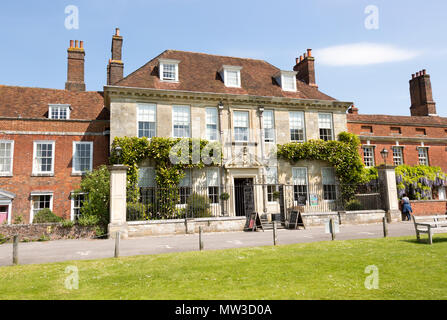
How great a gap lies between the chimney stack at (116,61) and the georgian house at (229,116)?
2.6 inches

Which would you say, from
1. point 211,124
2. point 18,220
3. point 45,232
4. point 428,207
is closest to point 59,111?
point 18,220

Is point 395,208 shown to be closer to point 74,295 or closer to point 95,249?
point 95,249

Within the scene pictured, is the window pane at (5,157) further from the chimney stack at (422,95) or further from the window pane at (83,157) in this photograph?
the chimney stack at (422,95)

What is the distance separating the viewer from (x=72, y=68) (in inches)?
949

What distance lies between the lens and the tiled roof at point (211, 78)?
20.0 m

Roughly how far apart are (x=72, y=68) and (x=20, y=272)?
2018cm

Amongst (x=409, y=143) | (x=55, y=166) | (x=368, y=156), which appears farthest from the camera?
(x=409, y=143)

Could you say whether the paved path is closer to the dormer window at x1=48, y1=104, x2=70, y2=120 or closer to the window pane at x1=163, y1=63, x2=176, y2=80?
the dormer window at x1=48, y1=104, x2=70, y2=120

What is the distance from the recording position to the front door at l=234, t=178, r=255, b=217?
1998cm

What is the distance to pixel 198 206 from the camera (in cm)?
1722

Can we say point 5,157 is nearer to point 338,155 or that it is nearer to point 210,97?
point 210,97

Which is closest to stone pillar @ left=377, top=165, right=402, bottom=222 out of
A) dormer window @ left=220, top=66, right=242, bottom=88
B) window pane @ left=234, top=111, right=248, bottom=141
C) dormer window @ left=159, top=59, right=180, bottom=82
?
window pane @ left=234, top=111, right=248, bottom=141

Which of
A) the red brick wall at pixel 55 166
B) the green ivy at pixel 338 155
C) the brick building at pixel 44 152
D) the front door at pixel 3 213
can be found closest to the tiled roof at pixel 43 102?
the brick building at pixel 44 152

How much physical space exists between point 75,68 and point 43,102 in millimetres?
3924
